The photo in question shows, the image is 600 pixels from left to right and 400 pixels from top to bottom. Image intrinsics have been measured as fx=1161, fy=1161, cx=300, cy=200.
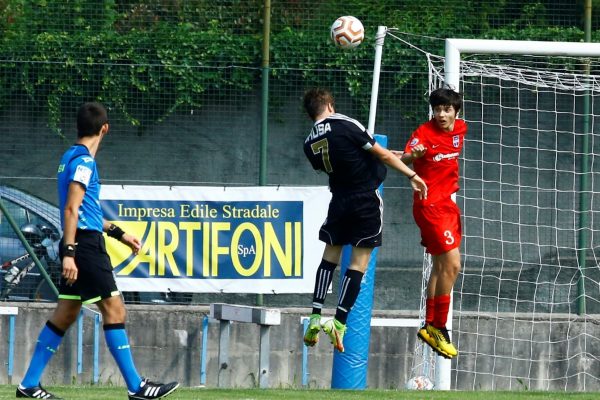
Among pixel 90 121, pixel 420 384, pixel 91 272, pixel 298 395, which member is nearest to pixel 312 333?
pixel 298 395

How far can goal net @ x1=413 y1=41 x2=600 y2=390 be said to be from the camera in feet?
44.4

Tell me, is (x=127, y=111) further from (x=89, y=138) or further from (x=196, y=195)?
(x=89, y=138)

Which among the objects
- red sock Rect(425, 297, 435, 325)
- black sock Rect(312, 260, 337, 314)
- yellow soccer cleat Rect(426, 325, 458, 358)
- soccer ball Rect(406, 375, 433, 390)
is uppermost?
black sock Rect(312, 260, 337, 314)

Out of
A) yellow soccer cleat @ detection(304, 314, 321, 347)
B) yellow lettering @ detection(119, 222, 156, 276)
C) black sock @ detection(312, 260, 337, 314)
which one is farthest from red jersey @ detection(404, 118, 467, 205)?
yellow lettering @ detection(119, 222, 156, 276)

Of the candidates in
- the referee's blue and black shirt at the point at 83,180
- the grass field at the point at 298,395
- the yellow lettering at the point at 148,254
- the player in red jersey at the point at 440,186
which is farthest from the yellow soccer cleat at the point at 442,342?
the yellow lettering at the point at 148,254

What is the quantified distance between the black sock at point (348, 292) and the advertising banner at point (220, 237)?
4274mm

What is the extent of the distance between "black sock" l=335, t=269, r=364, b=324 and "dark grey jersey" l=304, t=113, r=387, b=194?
2.23 feet

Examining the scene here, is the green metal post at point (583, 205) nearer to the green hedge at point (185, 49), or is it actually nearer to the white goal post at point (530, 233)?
the white goal post at point (530, 233)

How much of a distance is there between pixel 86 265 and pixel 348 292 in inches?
91.4

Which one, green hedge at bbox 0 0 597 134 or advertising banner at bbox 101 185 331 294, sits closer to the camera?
advertising banner at bbox 101 185 331 294

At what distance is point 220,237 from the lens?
13.6 m

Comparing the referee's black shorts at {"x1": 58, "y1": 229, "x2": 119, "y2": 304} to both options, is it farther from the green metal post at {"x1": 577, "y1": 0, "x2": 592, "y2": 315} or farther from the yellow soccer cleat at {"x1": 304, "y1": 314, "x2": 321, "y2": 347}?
the green metal post at {"x1": 577, "y1": 0, "x2": 592, "y2": 315}

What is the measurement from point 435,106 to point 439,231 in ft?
3.31

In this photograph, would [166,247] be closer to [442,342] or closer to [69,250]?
[442,342]
